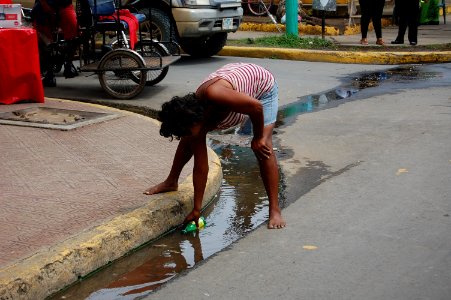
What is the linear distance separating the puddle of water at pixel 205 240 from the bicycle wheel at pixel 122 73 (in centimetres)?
211

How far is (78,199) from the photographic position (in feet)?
20.0

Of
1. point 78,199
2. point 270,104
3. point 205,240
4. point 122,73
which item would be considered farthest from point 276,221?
point 122,73

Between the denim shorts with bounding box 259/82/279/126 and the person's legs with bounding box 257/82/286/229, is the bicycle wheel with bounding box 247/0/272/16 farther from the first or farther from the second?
the person's legs with bounding box 257/82/286/229

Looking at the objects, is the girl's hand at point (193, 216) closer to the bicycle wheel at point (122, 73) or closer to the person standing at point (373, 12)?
the bicycle wheel at point (122, 73)

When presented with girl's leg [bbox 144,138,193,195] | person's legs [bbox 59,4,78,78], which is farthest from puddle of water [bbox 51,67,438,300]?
person's legs [bbox 59,4,78,78]

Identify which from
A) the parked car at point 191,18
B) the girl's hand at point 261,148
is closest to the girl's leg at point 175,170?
the girl's hand at point 261,148

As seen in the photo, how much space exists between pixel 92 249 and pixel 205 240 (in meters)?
0.92

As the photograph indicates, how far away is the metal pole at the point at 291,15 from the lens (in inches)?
640

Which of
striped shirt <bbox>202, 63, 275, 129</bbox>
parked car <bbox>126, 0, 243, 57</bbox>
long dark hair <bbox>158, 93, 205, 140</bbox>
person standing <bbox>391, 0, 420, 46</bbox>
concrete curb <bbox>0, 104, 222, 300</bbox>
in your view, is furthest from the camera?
person standing <bbox>391, 0, 420, 46</bbox>

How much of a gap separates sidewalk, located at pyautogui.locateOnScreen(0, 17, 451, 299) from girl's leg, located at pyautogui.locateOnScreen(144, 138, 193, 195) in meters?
0.08

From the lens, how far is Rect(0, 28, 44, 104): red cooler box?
31.9 ft

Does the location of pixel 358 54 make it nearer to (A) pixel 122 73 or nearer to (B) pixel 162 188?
(A) pixel 122 73

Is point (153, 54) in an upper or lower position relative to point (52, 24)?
lower

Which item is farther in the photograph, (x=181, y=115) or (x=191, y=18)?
(x=191, y=18)
